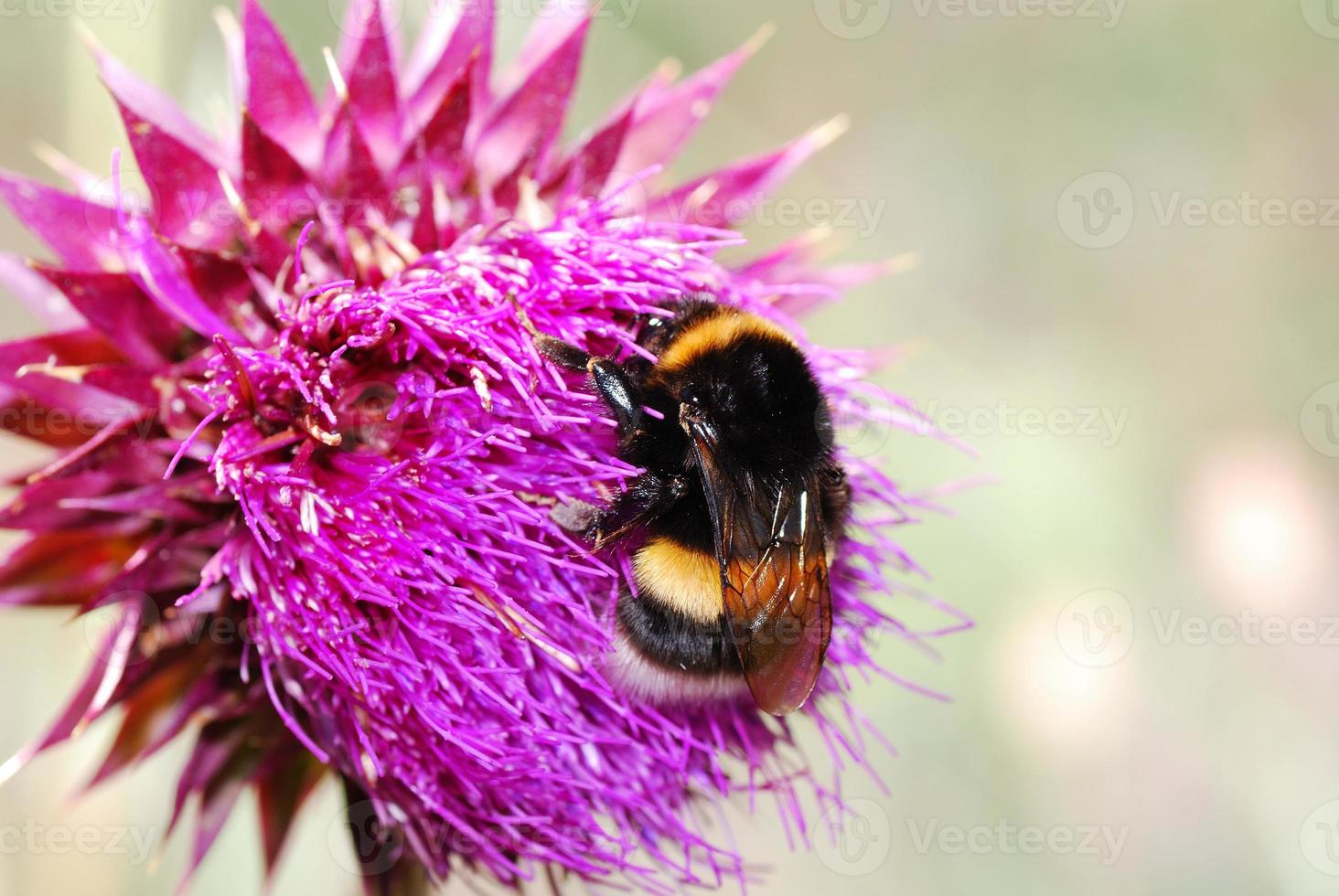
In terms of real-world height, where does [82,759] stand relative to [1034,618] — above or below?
above

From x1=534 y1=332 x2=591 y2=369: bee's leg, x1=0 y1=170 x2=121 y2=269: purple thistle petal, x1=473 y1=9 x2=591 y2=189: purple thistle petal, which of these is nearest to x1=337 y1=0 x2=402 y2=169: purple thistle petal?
x1=473 y1=9 x2=591 y2=189: purple thistle petal

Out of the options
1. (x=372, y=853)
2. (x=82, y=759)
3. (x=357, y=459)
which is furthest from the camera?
(x=82, y=759)

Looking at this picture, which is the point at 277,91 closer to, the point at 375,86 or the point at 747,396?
the point at 375,86

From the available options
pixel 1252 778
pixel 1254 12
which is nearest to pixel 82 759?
pixel 1252 778

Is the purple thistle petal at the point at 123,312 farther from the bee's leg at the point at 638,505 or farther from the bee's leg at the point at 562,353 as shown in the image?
the bee's leg at the point at 638,505

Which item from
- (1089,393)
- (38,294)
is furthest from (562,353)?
(1089,393)

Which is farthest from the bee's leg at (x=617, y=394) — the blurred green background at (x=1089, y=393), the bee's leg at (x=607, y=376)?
the blurred green background at (x=1089, y=393)

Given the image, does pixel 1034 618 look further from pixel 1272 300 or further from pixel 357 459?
pixel 357 459

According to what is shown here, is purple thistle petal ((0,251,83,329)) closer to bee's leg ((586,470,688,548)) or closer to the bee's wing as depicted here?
bee's leg ((586,470,688,548))
